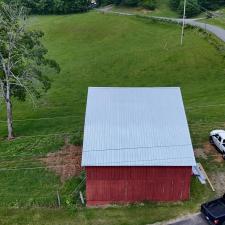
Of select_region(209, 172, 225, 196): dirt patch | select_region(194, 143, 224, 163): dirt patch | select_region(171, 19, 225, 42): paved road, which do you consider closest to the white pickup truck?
select_region(194, 143, 224, 163): dirt patch

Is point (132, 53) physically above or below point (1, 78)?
below

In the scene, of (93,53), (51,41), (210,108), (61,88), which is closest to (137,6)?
(51,41)

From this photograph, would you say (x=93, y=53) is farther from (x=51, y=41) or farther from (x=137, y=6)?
(x=137, y=6)

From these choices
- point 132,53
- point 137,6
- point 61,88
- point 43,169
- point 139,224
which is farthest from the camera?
point 137,6

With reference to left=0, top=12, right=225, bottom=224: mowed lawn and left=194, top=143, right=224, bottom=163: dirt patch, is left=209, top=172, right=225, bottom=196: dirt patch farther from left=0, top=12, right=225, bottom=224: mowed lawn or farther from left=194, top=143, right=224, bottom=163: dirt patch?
left=194, top=143, right=224, bottom=163: dirt patch

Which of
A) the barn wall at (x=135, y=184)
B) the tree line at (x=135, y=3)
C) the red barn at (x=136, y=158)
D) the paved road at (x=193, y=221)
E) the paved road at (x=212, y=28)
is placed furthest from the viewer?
the tree line at (x=135, y=3)

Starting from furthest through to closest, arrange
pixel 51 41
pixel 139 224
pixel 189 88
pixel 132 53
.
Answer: pixel 51 41 → pixel 132 53 → pixel 189 88 → pixel 139 224

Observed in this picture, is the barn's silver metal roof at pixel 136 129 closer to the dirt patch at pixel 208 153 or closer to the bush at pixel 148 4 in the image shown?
the dirt patch at pixel 208 153

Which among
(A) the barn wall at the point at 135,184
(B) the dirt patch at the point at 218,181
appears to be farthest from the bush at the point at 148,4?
(A) the barn wall at the point at 135,184
